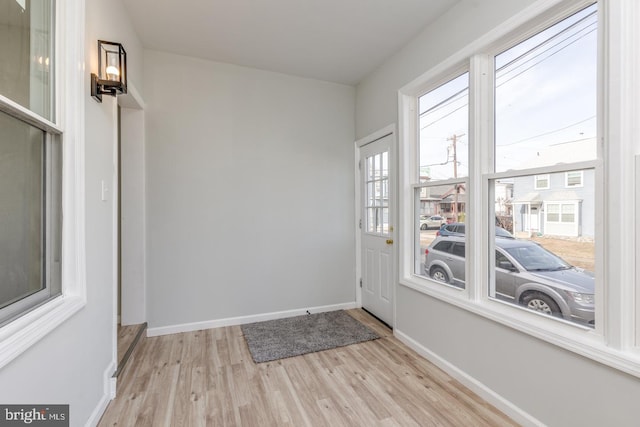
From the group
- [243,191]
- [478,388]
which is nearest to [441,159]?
[478,388]

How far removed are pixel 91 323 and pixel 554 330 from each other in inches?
104

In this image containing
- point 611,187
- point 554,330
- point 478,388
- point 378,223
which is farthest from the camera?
point 378,223

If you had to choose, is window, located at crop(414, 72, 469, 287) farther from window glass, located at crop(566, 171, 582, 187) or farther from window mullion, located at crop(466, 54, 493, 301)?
window glass, located at crop(566, 171, 582, 187)

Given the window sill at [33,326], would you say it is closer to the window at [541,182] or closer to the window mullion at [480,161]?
the window mullion at [480,161]

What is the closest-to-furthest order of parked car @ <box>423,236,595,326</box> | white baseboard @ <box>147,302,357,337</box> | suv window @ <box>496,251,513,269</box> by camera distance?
1. parked car @ <box>423,236,595,326</box>
2. suv window @ <box>496,251,513,269</box>
3. white baseboard @ <box>147,302,357,337</box>

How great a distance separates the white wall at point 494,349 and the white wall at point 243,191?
0.94 metres

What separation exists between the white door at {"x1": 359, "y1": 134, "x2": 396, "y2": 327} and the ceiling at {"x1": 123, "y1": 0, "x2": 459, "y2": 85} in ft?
3.22

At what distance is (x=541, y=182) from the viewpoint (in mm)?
1684

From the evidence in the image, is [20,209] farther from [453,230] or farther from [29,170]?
[453,230]

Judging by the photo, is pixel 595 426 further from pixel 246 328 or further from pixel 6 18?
pixel 6 18

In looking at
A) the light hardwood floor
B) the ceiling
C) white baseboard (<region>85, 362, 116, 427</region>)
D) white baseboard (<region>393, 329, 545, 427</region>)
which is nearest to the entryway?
white baseboard (<region>393, 329, 545, 427</region>)

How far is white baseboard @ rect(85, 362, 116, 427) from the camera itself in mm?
1661

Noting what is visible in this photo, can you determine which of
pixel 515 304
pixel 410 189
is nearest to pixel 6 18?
pixel 410 189

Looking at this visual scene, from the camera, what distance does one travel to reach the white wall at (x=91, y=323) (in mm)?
1124
